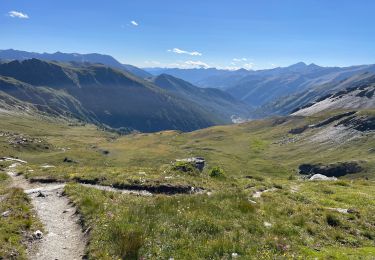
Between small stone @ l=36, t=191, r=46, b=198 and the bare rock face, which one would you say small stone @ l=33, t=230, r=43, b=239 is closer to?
small stone @ l=36, t=191, r=46, b=198

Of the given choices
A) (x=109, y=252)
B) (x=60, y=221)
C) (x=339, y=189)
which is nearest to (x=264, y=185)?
(x=339, y=189)

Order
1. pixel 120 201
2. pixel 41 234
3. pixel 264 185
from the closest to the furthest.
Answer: pixel 41 234, pixel 120 201, pixel 264 185

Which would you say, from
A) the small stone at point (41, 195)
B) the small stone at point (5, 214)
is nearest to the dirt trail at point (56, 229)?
the small stone at point (41, 195)

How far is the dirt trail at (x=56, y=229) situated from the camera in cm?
1739

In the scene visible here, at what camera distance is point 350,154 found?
186 m

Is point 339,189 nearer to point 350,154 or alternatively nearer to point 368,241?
point 368,241

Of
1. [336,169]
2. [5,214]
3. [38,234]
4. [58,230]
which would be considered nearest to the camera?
[38,234]

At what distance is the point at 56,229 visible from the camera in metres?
20.7

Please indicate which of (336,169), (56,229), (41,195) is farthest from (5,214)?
(336,169)

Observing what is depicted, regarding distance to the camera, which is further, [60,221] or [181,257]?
[60,221]

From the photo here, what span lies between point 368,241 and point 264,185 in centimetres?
1573

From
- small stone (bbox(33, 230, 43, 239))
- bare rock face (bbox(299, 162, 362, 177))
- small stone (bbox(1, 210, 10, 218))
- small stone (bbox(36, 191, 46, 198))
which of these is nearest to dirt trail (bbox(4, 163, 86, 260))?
small stone (bbox(36, 191, 46, 198))

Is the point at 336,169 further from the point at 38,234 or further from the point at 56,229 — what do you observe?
the point at 38,234

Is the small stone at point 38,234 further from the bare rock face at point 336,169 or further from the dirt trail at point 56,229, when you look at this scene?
the bare rock face at point 336,169
